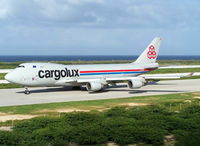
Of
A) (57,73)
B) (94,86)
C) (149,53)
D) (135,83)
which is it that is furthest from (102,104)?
(149,53)

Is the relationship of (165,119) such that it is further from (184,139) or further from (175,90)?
(175,90)

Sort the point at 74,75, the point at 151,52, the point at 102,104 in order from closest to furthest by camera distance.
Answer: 1. the point at 102,104
2. the point at 74,75
3. the point at 151,52

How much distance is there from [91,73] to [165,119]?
1976 centimetres

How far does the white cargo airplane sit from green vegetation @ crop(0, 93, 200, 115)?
4.88 metres

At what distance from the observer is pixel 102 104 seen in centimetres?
2998

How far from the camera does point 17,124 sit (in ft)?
67.6

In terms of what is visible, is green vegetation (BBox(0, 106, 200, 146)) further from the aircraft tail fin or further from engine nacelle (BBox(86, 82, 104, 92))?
the aircraft tail fin

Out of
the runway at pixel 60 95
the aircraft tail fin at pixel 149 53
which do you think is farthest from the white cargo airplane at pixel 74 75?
the aircraft tail fin at pixel 149 53

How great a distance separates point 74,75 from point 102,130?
67.2ft

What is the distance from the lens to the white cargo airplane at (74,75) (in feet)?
117

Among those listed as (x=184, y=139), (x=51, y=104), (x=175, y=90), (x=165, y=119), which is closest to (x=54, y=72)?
(x=51, y=104)

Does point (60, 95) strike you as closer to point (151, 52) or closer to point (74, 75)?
point (74, 75)

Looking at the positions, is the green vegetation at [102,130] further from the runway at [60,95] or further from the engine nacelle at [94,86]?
the engine nacelle at [94,86]

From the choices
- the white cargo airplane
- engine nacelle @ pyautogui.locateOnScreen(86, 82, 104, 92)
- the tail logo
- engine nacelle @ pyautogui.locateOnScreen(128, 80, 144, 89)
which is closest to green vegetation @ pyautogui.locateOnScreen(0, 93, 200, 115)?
engine nacelle @ pyautogui.locateOnScreen(128, 80, 144, 89)
